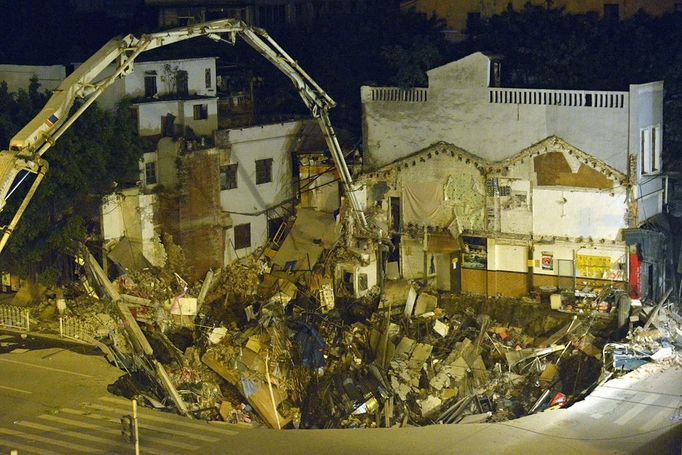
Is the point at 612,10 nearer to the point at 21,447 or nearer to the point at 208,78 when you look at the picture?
the point at 208,78

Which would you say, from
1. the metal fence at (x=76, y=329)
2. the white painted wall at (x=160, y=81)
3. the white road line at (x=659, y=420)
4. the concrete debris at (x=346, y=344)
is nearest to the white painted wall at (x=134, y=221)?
the concrete debris at (x=346, y=344)

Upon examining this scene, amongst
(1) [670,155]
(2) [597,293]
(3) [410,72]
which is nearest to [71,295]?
(3) [410,72]

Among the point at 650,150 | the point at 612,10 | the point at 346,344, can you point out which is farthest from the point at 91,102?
the point at 612,10

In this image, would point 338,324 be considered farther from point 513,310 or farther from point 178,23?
point 178,23

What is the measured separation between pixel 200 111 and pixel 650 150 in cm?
1379

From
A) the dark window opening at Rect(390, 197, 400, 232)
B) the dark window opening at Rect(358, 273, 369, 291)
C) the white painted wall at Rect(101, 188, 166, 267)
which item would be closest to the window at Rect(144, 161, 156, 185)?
the white painted wall at Rect(101, 188, 166, 267)

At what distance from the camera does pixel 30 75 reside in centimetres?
4322

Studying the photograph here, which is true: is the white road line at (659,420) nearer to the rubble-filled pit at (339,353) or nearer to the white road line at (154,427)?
the rubble-filled pit at (339,353)

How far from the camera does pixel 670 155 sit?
40062 mm

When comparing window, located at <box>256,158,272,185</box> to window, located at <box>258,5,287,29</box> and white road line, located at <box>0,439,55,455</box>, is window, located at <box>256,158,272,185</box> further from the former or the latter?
white road line, located at <box>0,439,55,455</box>

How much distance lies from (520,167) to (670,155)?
437cm

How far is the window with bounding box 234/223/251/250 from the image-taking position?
143 feet

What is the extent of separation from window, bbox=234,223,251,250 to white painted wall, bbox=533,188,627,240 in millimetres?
9449

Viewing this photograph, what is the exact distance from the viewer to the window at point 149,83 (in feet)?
137
